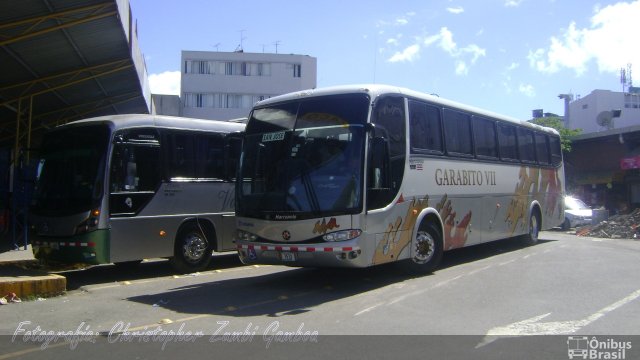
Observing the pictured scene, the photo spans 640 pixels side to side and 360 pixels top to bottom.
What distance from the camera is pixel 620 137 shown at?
111 feet

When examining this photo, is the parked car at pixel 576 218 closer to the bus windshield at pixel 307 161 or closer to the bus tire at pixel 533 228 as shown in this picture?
the bus tire at pixel 533 228

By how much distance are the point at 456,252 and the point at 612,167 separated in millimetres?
24877

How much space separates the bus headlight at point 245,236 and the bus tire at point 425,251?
2.94 meters

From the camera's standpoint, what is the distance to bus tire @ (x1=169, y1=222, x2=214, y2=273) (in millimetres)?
11492

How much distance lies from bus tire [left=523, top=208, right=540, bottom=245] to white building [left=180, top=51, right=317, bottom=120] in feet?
138

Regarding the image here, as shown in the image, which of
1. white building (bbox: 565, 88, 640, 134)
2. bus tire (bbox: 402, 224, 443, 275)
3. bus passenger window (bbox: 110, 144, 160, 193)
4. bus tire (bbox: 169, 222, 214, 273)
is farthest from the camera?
white building (bbox: 565, 88, 640, 134)

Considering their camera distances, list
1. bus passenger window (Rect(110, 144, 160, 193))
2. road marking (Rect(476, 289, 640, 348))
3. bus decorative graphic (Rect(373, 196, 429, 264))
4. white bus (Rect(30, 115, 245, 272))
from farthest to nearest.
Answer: bus passenger window (Rect(110, 144, 160, 193)) < white bus (Rect(30, 115, 245, 272)) < bus decorative graphic (Rect(373, 196, 429, 264)) < road marking (Rect(476, 289, 640, 348))

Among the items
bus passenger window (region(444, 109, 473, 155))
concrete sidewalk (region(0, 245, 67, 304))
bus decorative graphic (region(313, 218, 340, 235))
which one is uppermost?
bus passenger window (region(444, 109, 473, 155))

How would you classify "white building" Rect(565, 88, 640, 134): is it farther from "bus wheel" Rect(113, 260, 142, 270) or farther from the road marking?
the road marking

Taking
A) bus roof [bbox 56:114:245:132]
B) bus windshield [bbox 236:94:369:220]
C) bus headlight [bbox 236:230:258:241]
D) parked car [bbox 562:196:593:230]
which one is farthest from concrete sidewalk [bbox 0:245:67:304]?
parked car [bbox 562:196:593:230]

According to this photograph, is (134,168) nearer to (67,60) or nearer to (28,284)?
(28,284)

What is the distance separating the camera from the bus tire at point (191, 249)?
452 inches

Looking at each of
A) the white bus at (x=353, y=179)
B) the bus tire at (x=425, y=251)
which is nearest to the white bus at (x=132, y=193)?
the white bus at (x=353, y=179)

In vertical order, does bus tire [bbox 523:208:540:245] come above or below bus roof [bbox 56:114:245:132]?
below
